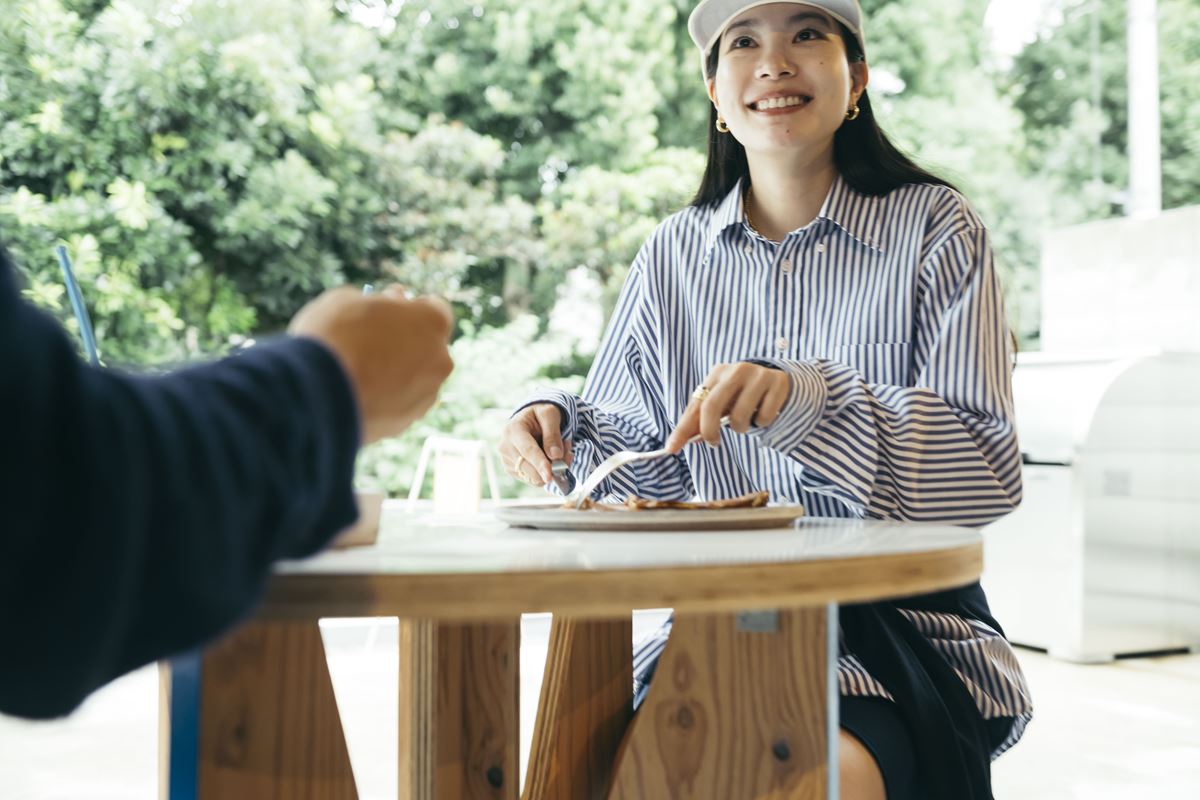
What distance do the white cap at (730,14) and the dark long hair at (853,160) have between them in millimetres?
19

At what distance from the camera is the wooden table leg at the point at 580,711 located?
4.05 ft

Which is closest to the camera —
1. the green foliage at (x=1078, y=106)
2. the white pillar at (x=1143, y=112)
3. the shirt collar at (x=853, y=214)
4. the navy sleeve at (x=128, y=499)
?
the navy sleeve at (x=128, y=499)

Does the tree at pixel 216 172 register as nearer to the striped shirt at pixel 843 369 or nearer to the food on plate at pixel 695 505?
the striped shirt at pixel 843 369

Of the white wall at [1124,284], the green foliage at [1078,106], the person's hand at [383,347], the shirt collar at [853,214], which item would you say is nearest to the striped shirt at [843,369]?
the shirt collar at [853,214]

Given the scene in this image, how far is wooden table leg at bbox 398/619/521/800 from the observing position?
1188 mm

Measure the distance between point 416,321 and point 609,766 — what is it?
2.67 feet

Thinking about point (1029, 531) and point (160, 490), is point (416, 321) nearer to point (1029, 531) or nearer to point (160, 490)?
point (160, 490)

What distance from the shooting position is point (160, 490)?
407 mm

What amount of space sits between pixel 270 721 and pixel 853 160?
3.20 feet

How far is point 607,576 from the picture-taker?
0.64 meters

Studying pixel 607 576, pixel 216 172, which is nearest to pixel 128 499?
pixel 607 576

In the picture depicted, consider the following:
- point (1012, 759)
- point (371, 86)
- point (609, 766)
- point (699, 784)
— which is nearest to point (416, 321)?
point (699, 784)

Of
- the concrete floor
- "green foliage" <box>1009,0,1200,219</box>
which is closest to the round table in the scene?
the concrete floor

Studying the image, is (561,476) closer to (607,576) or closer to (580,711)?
(580,711)
